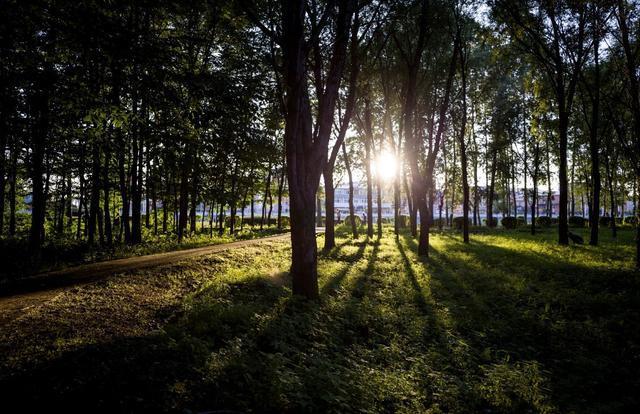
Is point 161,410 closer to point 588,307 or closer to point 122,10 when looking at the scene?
point 122,10

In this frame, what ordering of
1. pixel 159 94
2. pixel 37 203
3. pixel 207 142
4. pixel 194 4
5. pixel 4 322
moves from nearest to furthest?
pixel 4 322 < pixel 194 4 < pixel 159 94 < pixel 207 142 < pixel 37 203

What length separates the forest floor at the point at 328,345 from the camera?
13.2 ft

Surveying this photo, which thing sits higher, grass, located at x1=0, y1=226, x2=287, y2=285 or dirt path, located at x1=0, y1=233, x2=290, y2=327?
grass, located at x1=0, y1=226, x2=287, y2=285

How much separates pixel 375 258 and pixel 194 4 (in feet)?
41.7

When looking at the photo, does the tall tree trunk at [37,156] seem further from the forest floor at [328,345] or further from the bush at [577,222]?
the bush at [577,222]

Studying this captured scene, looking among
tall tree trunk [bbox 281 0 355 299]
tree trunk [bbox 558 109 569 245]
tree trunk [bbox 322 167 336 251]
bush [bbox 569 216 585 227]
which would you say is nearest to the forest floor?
tall tree trunk [bbox 281 0 355 299]

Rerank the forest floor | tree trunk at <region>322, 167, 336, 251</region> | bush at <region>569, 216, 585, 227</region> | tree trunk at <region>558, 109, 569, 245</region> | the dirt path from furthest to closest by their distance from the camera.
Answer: bush at <region>569, 216, 585, 227</region> → tree trunk at <region>322, 167, 336, 251</region> → tree trunk at <region>558, 109, 569, 245</region> → the dirt path → the forest floor

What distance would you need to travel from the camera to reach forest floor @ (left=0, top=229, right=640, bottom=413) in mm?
4027

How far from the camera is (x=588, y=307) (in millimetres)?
9406

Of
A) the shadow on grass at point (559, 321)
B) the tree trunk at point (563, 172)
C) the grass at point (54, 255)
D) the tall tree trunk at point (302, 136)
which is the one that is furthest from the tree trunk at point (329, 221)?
the tree trunk at point (563, 172)

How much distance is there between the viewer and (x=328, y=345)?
650 cm

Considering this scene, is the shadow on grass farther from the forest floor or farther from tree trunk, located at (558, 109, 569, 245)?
tree trunk, located at (558, 109, 569, 245)

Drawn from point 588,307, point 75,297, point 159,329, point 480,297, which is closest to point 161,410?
point 159,329

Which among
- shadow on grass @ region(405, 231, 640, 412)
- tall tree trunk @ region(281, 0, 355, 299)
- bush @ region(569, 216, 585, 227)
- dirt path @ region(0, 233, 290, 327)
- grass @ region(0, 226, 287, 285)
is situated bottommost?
shadow on grass @ region(405, 231, 640, 412)
